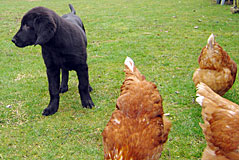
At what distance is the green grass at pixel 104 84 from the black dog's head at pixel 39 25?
1.62 metres

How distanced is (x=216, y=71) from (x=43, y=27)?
3397mm

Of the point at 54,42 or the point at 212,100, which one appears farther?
the point at 54,42

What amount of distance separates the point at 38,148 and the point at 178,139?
2.34 m

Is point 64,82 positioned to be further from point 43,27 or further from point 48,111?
point 43,27

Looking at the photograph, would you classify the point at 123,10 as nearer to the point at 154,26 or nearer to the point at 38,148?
the point at 154,26

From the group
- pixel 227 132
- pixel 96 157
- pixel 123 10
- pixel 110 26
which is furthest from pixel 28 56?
pixel 123 10

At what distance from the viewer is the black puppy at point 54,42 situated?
4379 millimetres

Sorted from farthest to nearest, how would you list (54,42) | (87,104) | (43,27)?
(87,104) → (54,42) → (43,27)

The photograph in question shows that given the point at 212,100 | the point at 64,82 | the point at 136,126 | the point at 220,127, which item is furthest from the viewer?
the point at 64,82

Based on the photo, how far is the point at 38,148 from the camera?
4262 mm

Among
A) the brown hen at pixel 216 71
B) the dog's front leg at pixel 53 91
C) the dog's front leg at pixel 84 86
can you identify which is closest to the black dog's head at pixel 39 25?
the dog's front leg at pixel 53 91

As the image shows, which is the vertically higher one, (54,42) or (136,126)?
(54,42)

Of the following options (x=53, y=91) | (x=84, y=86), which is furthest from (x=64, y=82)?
(x=84, y=86)

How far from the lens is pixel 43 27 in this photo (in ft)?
14.3
